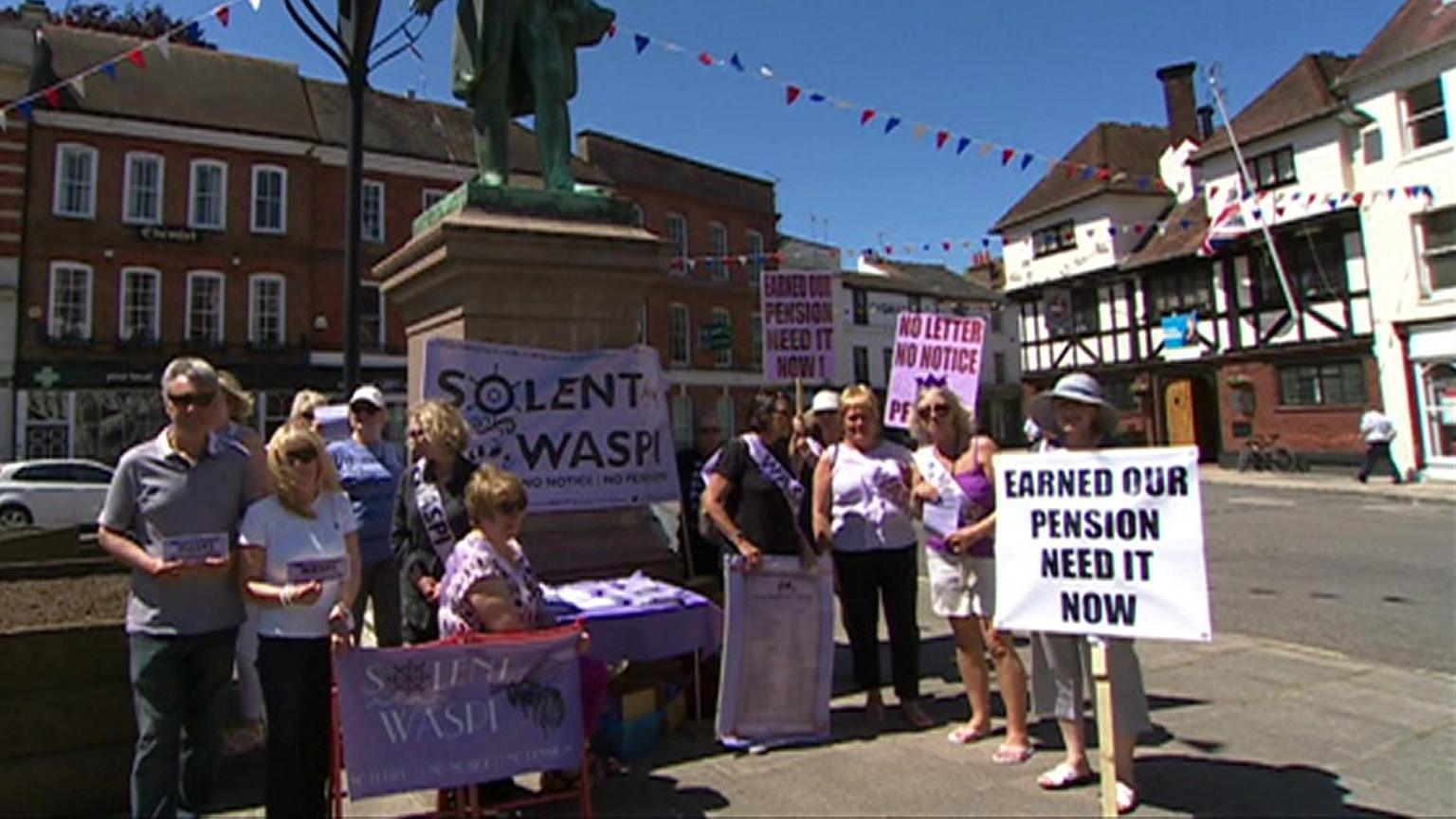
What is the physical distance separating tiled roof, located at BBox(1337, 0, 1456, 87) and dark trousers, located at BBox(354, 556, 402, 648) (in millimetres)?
25381

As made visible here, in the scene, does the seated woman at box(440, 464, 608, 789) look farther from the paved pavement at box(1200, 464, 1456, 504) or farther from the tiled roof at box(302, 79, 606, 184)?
the tiled roof at box(302, 79, 606, 184)

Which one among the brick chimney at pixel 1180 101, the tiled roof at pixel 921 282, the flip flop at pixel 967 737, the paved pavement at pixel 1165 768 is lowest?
the paved pavement at pixel 1165 768

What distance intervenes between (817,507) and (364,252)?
25985 mm

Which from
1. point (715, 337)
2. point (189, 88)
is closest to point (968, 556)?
point (189, 88)

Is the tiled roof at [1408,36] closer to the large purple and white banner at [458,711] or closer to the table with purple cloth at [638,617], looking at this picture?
the table with purple cloth at [638,617]

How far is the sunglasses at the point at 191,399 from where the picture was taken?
3.14m

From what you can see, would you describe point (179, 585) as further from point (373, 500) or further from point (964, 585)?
point (964, 585)

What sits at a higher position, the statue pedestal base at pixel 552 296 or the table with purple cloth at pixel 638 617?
the statue pedestal base at pixel 552 296

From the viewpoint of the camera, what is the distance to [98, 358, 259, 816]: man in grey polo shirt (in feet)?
10.00

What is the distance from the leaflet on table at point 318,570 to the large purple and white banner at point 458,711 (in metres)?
0.32

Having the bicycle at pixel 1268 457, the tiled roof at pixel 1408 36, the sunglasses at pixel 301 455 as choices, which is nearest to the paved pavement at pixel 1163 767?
the sunglasses at pixel 301 455

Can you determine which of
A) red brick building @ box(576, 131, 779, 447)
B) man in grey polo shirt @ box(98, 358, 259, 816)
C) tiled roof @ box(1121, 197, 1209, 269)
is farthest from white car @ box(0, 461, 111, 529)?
tiled roof @ box(1121, 197, 1209, 269)

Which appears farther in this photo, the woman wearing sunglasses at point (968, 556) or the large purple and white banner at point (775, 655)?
the large purple and white banner at point (775, 655)

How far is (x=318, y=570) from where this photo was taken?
10.4 feet
